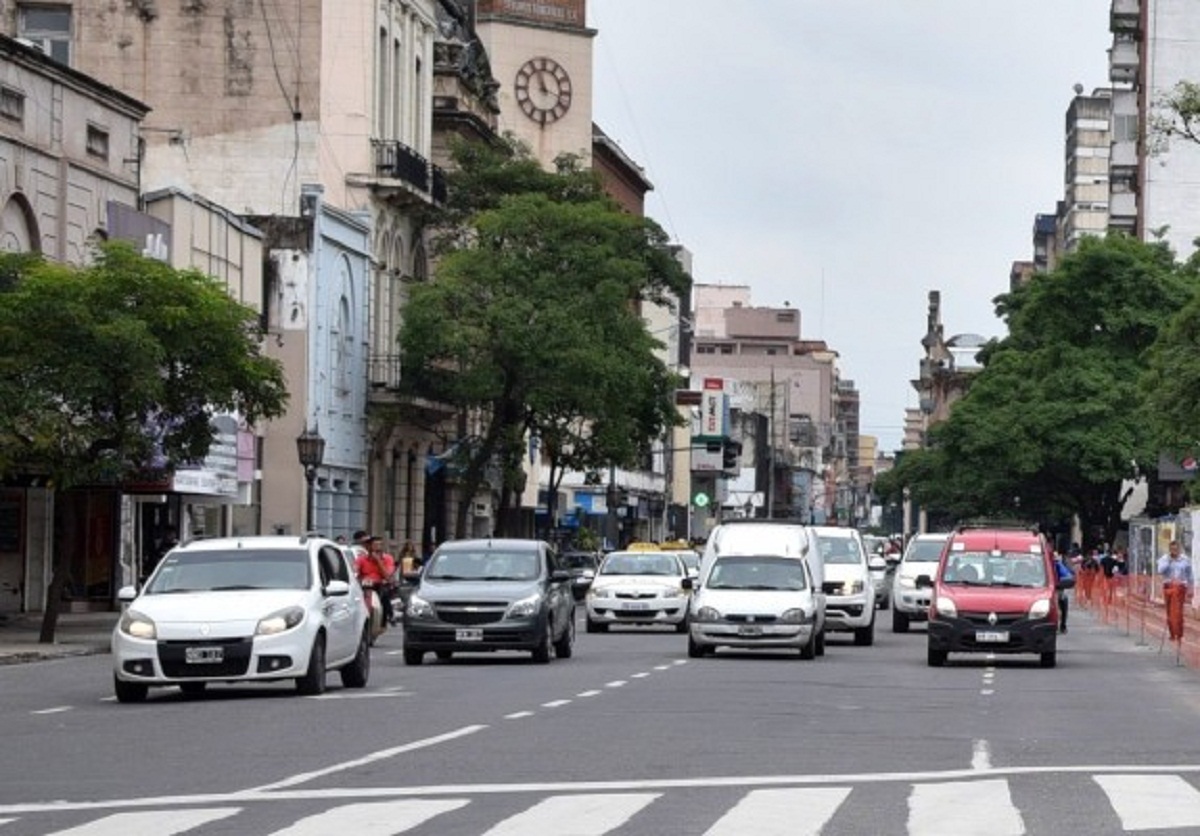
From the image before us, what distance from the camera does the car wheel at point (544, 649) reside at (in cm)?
3941

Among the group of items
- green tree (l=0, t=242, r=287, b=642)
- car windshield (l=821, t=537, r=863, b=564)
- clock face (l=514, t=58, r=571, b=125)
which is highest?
clock face (l=514, t=58, r=571, b=125)

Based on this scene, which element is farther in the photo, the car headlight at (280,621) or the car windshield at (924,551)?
the car windshield at (924,551)

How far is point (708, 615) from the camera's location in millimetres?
42500

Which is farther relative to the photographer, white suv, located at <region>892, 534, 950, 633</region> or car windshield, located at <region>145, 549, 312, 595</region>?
white suv, located at <region>892, 534, 950, 633</region>

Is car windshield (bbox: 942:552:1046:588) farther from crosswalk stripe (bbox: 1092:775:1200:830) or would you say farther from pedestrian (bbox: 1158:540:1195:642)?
crosswalk stripe (bbox: 1092:775:1200:830)

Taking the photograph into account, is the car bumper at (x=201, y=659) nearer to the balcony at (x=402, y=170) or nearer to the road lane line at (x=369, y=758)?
the road lane line at (x=369, y=758)

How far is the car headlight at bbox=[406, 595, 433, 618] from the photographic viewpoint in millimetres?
39281

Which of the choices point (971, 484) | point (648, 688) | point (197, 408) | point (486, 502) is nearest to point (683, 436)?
point (971, 484)

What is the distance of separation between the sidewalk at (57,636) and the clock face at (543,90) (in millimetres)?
63960

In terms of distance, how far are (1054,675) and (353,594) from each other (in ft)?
36.5

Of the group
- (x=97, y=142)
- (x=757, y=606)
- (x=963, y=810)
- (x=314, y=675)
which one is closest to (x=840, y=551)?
(x=757, y=606)

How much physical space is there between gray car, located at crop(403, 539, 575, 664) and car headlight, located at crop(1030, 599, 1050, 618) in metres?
6.36

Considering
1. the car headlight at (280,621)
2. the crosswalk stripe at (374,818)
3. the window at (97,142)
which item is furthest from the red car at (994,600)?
the crosswalk stripe at (374,818)

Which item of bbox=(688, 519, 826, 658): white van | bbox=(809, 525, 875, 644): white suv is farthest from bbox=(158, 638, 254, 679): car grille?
bbox=(809, 525, 875, 644): white suv
